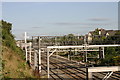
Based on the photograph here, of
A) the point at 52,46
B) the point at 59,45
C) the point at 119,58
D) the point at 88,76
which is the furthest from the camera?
the point at 119,58

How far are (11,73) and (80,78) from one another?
6.31m

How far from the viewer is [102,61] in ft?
61.5

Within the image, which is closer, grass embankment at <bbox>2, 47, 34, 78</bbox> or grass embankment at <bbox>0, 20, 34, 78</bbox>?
grass embankment at <bbox>2, 47, 34, 78</bbox>

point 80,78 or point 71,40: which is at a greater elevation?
point 71,40

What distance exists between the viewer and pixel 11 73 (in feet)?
26.0

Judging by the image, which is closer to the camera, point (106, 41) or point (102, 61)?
point (106, 41)

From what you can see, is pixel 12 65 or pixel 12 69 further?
pixel 12 65

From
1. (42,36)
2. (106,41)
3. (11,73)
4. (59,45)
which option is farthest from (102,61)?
(11,73)

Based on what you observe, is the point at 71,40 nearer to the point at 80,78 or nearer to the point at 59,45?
the point at 59,45

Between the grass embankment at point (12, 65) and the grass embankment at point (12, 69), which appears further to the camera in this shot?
the grass embankment at point (12, 65)

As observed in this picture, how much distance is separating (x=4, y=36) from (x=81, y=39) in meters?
5.93

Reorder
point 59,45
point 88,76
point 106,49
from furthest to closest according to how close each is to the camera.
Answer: point 106,49, point 59,45, point 88,76

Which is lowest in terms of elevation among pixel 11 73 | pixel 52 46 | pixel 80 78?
pixel 80 78

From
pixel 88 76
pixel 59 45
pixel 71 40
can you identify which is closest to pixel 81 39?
pixel 71 40
